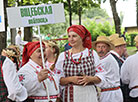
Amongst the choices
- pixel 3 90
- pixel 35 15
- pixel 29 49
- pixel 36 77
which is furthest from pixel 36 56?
pixel 3 90

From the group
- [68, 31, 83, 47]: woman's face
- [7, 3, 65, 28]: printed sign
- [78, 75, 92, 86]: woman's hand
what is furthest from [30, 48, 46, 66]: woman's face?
[78, 75, 92, 86]: woman's hand

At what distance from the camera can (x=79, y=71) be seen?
3.95 metres

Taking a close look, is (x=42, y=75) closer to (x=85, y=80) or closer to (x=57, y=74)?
(x=57, y=74)

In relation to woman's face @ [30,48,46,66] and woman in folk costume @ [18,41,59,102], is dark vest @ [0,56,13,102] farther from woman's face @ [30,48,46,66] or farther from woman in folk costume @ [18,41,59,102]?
woman's face @ [30,48,46,66]

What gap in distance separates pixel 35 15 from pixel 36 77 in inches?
37.0

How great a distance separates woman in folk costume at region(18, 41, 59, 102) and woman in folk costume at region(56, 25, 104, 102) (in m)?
0.20

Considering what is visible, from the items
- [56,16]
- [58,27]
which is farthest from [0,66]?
[58,27]

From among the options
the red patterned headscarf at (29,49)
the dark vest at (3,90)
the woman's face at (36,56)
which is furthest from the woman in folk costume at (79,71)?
the dark vest at (3,90)

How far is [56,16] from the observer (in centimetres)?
405

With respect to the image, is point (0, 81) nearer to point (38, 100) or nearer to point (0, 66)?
point (0, 66)

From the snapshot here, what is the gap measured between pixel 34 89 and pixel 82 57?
2.83ft

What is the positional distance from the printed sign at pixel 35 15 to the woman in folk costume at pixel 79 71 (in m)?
0.34

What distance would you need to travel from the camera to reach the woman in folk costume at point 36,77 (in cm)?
372

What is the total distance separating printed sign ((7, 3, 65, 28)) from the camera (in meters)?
3.82
